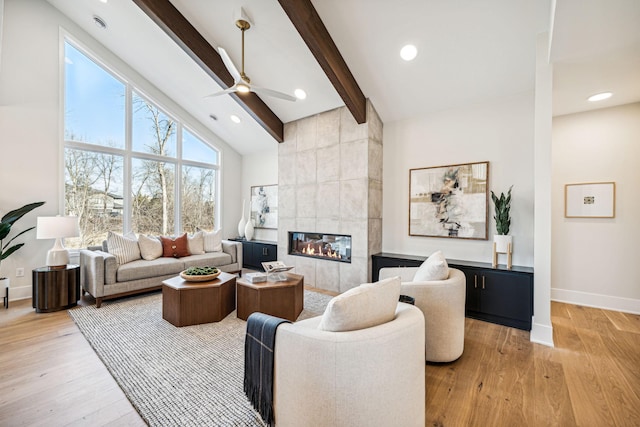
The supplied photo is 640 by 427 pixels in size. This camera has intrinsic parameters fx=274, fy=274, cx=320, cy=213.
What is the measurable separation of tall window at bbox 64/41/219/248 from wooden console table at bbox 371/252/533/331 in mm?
5399

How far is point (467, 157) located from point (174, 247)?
15.9 feet

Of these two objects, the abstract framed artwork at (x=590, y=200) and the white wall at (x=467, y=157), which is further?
the abstract framed artwork at (x=590, y=200)

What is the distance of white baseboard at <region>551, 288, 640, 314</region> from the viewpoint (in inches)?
138

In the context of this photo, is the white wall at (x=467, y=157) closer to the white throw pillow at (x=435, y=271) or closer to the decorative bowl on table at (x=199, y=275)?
the white throw pillow at (x=435, y=271)

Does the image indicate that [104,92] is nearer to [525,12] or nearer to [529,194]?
[525,12]

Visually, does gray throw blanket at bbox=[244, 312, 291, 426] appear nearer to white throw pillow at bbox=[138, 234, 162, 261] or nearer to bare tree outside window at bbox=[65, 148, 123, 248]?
white throw pillow at bbox=[138, 234, 162, 261]

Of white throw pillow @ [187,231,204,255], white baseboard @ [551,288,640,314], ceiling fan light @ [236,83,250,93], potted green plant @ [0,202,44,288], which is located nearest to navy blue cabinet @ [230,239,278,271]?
white throw pillow @ [187,231,204,255]

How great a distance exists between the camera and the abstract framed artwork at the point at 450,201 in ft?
11.9

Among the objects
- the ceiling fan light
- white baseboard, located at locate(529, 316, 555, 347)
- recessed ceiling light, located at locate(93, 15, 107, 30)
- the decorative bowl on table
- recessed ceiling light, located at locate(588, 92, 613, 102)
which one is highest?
recessed ceiling light, located at locate(93, 15, 107, 30)

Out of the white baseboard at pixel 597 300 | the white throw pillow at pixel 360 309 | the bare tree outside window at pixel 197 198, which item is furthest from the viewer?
the bare tree outside window at pixel 197 198

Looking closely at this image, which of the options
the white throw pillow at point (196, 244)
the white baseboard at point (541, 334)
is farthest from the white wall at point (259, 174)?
the white baseboard at point (541, 334)

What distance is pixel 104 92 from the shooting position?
192 inches

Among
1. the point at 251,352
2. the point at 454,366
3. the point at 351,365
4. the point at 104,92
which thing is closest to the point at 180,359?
the point at 251,352

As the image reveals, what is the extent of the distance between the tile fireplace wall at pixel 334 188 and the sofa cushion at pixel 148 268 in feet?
6.06
